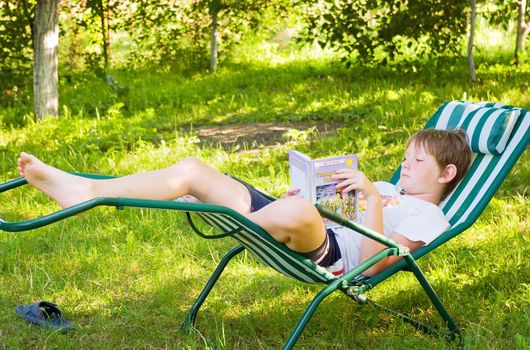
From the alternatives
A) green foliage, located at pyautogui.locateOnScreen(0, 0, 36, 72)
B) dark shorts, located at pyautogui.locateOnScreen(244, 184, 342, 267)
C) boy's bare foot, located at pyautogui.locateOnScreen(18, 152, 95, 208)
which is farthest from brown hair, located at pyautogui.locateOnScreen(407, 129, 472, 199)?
green foliage, located at pyautogui.locateOnScreen(0, 0, 36, 72)

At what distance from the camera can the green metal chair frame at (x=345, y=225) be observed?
8.38 ft

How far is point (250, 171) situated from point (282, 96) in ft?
7.66

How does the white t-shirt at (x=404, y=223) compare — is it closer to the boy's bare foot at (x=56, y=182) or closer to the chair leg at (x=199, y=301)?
the chair leg at (x=199, y=301)

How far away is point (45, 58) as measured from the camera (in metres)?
6.94

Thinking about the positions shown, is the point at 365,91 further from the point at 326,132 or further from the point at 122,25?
the point at 122,25

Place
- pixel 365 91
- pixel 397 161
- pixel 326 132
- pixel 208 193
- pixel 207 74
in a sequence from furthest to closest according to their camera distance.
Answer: pixel 207 74 < pixel 365 91 < pixel 326 132 < pixel 397 161 < pixel 208 193

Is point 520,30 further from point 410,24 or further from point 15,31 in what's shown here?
point 15,31

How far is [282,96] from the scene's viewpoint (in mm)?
7719

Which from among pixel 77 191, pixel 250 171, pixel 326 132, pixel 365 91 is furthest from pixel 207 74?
pixel 77 191

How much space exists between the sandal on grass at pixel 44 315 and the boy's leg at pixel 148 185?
78 centimetres

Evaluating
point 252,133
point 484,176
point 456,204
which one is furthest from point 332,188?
point 252,133

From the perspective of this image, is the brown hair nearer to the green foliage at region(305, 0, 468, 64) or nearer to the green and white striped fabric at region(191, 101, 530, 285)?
the green and white striped fabric at region(191, 101, 530, 285)

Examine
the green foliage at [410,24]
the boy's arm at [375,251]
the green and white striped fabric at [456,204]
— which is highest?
the green foliage at [410,24]

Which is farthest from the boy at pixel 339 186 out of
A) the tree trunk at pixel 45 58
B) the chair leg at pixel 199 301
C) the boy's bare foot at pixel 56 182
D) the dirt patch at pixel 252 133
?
the tree trunk at pixel 45 58
